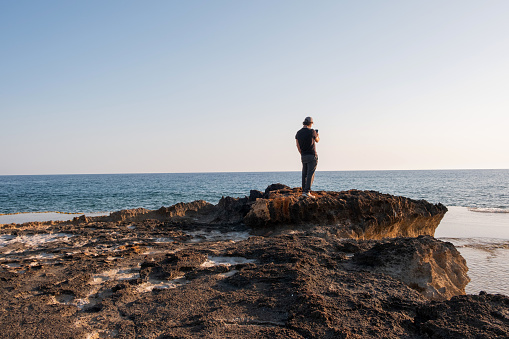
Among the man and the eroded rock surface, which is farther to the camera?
the man

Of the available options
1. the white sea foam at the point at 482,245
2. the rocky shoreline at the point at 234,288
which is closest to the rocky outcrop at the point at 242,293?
the rocky shoreline at the point at 234,288

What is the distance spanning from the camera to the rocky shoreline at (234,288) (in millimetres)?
2668

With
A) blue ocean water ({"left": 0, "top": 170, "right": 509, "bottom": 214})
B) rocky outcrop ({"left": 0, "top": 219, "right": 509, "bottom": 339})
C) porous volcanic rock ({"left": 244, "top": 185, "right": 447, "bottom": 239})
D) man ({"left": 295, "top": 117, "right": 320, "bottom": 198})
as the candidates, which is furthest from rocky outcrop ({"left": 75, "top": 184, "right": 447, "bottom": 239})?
blue ocean water ({"left": 0, "top": 170, "right": 509, "bottom": 214})

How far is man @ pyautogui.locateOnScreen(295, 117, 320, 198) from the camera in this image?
26.5 feet

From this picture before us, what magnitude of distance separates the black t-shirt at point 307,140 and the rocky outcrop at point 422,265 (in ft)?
12.2

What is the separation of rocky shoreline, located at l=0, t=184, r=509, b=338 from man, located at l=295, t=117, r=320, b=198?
5.05 feet

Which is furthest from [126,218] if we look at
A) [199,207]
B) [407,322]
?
→ [407,322]

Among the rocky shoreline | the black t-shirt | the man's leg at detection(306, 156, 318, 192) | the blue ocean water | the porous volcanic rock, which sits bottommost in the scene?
the blue ocean water

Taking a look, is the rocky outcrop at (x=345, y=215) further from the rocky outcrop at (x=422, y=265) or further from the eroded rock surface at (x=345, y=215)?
the rocky outcrop at (x=422, y=265)

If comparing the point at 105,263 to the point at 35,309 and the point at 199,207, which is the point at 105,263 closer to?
the point at 35,309

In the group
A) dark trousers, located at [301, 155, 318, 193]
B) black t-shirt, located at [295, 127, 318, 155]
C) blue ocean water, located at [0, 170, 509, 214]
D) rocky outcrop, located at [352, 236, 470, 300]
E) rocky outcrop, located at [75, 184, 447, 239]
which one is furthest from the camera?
blue ocean water, located at [0, 170, 509, 214]

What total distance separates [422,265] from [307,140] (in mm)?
4362

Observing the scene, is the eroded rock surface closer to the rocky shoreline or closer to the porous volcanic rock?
the porous volcanic rock

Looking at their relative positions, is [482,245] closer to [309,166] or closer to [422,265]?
[309,166]
